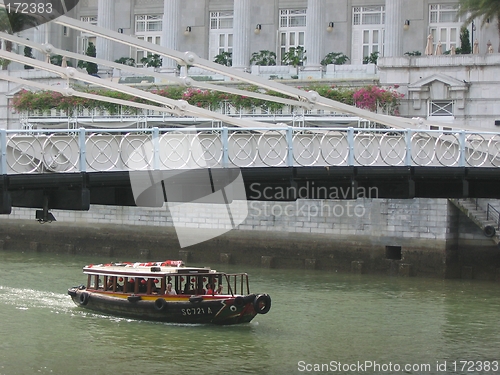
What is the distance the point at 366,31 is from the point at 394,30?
415cm

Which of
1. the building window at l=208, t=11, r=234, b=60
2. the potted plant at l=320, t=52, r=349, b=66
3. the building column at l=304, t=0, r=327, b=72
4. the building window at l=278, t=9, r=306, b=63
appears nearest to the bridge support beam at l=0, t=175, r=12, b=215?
the building column at l=304, t=0, r=327, b=72

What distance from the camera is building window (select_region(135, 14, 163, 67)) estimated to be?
2835 inches

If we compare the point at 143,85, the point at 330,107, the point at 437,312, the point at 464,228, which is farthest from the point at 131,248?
the point at 330,107

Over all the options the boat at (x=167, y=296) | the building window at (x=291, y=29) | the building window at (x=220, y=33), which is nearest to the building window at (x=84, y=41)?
the building window at (x=220, y=33)

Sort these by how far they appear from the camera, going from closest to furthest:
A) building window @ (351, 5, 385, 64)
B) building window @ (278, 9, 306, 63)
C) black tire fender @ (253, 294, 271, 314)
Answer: black tire fender @ (253, 294, 271, 314) < building window @ (351, 5, 385, 64) < building window @ (278, 9, 306, 63)

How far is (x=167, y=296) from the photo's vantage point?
130 feet

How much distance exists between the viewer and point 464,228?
50781mm

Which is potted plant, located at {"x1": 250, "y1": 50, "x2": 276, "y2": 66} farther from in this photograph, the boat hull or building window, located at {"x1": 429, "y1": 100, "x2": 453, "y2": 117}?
the boat hull

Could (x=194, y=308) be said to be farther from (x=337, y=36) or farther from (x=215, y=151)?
(x=337, y=36)

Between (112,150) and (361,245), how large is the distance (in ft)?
78.2

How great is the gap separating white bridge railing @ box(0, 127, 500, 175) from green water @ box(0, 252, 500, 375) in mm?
5536

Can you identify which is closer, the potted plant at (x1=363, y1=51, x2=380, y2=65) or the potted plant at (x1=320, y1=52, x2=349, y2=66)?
the potted plant at (x1=320, y1=52, x2=349, y2=66)

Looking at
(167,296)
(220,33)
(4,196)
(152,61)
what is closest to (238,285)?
(167,296)

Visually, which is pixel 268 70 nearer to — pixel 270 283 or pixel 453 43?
pixel 453 43
